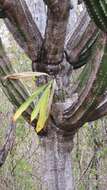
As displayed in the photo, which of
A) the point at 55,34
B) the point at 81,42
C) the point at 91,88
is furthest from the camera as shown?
the point at 81,42

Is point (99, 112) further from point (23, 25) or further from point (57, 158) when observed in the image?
point (23, 25)

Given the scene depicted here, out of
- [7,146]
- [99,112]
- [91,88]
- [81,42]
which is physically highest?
[91,88]

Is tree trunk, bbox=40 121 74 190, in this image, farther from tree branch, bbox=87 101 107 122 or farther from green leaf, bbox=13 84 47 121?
green leaf, bbox=13 84 47 121

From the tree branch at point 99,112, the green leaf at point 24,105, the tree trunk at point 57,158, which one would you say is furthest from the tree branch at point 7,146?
the green leaf at point 24,105

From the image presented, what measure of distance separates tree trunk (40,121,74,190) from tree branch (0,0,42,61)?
0.45 metres

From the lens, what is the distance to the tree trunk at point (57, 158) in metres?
2.52

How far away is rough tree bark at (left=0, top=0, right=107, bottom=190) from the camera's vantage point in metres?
2.05

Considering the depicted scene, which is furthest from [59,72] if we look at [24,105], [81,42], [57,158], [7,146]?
[7,146]

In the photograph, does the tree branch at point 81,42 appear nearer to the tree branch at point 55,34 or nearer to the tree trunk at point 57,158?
the tree branch at point 55,34

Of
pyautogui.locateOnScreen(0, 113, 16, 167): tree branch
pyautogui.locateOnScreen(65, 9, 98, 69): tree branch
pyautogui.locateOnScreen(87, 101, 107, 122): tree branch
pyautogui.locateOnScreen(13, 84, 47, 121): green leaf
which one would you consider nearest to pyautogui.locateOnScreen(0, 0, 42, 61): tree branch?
pyautogui.locateOnScreen(65, 9, 98, 69): tree branch

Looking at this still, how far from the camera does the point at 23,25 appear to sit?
224cm

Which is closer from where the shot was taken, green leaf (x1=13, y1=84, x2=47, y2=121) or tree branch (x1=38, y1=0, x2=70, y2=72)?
green leaf (x1=13, y1=84, x2=47, y2=121)

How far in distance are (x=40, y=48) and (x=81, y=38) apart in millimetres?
242

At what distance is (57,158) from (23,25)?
2.44ft
